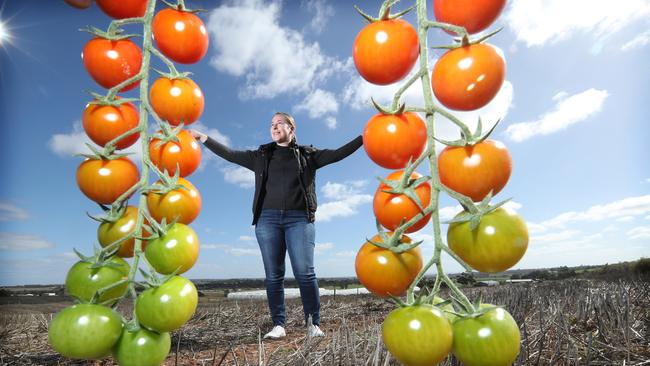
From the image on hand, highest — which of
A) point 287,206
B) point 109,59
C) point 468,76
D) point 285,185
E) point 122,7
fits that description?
point 285,185

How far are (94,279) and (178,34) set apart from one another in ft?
1.51

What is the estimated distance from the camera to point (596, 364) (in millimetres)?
1911

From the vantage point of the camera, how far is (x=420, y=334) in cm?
58

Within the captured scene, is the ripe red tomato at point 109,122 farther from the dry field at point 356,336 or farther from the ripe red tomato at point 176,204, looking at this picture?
the dry field at point 356,336

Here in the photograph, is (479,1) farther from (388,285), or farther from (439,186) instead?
(388,285)

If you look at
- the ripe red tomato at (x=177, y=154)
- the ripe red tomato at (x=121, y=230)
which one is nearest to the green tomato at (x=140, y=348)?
the ripe red tomato at (x=121, y=230)

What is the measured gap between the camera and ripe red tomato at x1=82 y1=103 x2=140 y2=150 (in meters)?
0.79

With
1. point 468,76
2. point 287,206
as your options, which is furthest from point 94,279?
point 287,206

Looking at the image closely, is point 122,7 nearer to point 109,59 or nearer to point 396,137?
point 109,59

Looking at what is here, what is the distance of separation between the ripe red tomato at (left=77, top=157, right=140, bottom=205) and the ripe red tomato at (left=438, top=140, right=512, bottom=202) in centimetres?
50

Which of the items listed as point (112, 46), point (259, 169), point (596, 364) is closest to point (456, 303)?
point (112, 46)

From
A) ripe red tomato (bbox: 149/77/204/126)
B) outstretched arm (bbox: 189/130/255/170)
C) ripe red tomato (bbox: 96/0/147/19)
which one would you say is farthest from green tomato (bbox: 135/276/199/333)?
outstretched arm (bbox: 189/130/255/170)

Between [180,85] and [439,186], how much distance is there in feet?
1.66

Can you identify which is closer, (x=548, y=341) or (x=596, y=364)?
(x=596, y=364)
